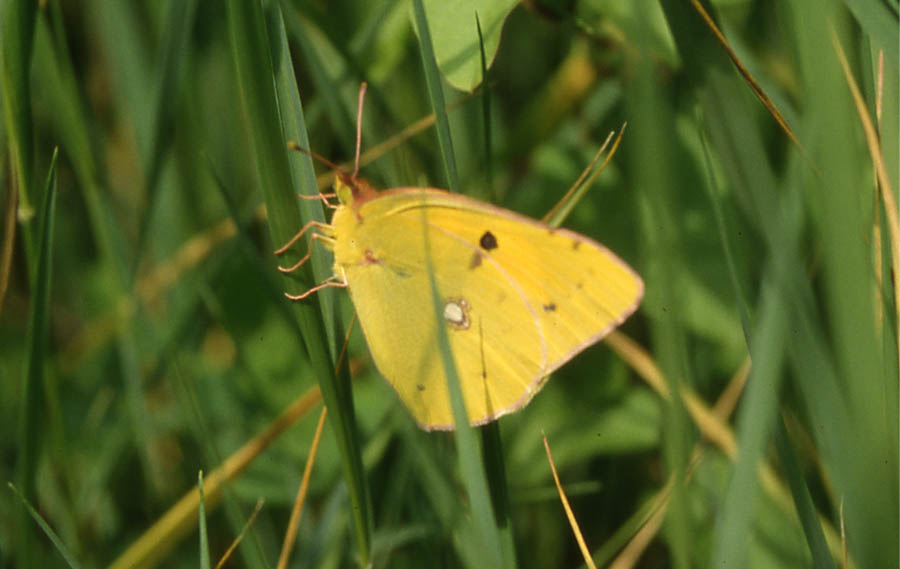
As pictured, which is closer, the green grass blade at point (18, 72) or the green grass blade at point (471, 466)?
the green grass blade at point (471, 466)

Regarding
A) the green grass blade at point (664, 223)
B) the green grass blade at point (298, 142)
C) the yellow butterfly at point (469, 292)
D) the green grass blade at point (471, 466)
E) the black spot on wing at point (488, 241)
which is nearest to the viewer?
the green grass blade at point (664, 223)

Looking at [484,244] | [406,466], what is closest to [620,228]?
[484,244]

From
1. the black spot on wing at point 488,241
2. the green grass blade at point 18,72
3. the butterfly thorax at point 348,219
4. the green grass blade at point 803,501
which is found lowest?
the green grass blade at point 803,501

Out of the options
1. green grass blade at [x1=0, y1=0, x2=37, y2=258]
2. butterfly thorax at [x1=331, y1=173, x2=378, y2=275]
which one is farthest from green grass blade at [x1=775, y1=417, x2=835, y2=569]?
green grass blade at [x1=0, y1=0, x2=37, y2=258]

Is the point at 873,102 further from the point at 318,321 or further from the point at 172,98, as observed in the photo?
the point at 172,98

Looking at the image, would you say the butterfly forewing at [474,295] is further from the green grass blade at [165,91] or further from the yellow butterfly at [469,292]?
the green grass blade at [165,91]

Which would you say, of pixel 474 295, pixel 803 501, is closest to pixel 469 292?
pixel 474 295

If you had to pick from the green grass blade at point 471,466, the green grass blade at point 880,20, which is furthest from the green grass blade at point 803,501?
the green grass blade at point 880,20
